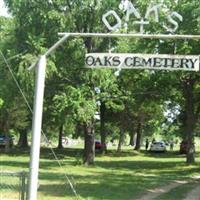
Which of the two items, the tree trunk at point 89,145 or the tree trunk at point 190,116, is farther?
the tree trunk at point 190,116

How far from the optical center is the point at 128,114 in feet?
188

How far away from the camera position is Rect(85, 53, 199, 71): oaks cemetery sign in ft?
37.2

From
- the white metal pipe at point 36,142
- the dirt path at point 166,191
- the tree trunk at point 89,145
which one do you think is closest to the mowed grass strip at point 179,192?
the dirt path at point 166,191

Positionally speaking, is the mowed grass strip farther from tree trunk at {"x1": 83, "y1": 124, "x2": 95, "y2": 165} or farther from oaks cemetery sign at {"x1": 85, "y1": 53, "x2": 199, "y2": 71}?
tree trunk at {"x1": 83, "y1": 124, "x2": 95, "y2": 165}

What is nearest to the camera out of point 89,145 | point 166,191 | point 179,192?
point 179,192

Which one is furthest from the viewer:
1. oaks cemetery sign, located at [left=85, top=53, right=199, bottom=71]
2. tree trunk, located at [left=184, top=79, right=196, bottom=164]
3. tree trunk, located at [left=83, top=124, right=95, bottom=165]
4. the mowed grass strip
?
tree trunk, located at [left=184, top=79, right=196, bottom=164]

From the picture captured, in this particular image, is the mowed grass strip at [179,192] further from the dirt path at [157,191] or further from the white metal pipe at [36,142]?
the white metal pipe at [36,142]

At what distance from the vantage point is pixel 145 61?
37.4 feet

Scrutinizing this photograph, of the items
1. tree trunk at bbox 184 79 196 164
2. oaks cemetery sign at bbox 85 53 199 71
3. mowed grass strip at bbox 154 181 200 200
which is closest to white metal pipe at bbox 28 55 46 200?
oaks cemetery sign at bbox 85 53 199 71

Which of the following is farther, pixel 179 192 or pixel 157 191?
pixel 157 191

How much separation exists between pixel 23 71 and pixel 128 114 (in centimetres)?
2521

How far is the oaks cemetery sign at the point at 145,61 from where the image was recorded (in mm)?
11328

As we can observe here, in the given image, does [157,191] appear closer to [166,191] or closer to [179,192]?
[166,191]

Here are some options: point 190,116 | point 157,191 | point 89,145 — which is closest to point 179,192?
point 157,191
